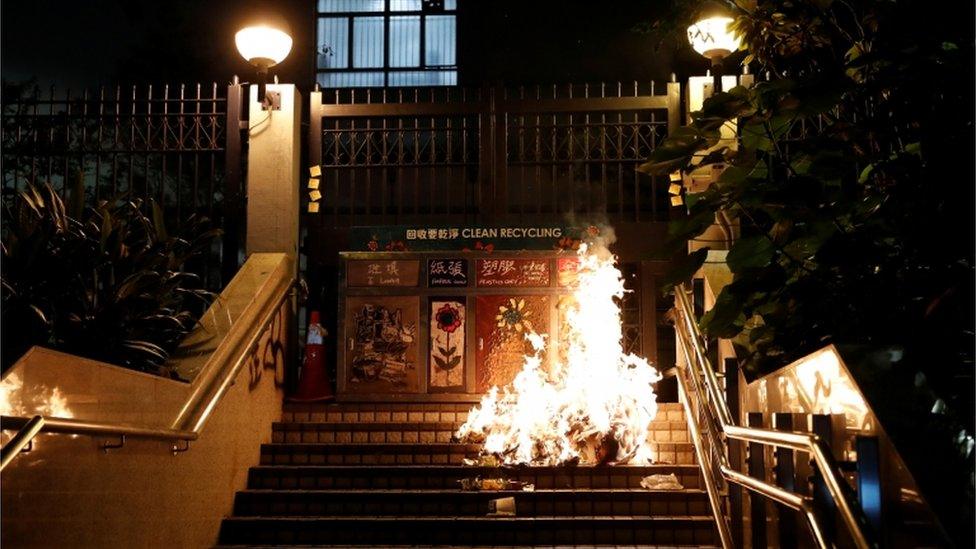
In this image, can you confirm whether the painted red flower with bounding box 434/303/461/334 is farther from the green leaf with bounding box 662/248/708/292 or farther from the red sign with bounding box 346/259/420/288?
the green leaf with bounding box 662/248/708/292

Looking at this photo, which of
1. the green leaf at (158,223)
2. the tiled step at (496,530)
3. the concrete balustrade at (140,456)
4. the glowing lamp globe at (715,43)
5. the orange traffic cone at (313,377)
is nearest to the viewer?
the concrete balustrade at (140,456)

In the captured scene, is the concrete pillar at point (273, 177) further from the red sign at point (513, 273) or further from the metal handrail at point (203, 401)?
the red sign at point (513, 273)

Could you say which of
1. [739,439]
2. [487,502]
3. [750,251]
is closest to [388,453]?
[487,502]

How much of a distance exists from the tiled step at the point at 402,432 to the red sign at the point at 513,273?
1915 millimetres

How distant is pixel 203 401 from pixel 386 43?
1191 cm

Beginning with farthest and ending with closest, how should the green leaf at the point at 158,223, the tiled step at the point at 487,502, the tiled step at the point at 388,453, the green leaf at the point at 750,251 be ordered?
the tiled step at the point at 388,453 → the green leaf at the point at 158,223 → the tiled step at the point at 487,502 → the green leaf at the point at 750,251

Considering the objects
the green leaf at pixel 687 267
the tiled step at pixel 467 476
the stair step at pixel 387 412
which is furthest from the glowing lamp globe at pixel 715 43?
the green leaf at pixel 687 267

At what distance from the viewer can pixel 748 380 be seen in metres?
8.20

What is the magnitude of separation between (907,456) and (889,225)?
1.73 metres

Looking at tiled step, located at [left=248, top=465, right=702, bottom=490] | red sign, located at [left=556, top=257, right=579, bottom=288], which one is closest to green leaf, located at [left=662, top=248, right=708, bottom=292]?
tiled step, located at [left=248, top=465, right=702, bottom=490]

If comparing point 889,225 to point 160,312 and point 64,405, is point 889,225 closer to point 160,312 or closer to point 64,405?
point 64,405

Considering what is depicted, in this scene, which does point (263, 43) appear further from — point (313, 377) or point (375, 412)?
point (375, 412)

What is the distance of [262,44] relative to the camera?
10930 mm

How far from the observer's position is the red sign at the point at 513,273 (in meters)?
11.5
